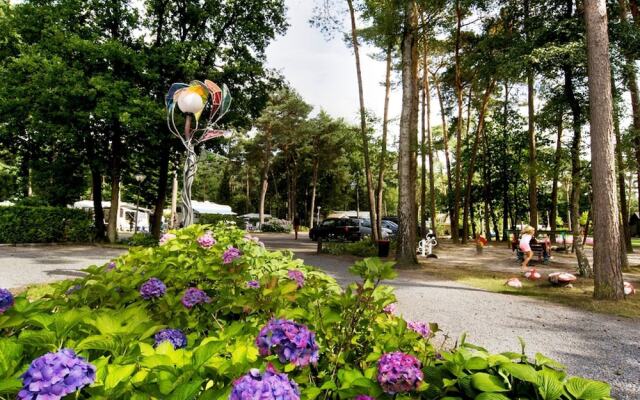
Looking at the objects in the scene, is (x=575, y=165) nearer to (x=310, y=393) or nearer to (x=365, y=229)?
(x=310, y=393)

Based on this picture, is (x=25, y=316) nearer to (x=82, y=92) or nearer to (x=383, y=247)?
(x=383, y=247)

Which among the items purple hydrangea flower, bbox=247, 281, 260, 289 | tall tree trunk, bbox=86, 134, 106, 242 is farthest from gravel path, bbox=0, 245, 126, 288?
purple hydrangea flower, bbox=247, 281, 260, 289

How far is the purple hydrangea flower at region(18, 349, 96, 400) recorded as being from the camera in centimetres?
84

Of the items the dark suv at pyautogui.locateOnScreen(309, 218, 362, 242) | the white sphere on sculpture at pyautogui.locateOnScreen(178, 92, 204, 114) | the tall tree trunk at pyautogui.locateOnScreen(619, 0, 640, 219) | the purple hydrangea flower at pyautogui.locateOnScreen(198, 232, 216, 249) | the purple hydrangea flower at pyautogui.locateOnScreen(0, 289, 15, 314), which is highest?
the tall tree trunk at pyautogui.locateOnScreen(619, 0, 640, 219)

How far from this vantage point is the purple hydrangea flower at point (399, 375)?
1.15 meters

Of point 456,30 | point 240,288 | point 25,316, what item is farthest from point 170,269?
point 456,30

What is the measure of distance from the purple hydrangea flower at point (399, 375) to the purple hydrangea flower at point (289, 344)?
212mm

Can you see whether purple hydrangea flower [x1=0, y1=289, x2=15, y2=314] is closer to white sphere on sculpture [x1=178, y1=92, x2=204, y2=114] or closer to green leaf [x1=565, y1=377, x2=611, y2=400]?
green leaf [x1=565, y1=377, x2=611, y2=400]

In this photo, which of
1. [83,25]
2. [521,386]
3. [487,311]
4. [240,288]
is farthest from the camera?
[83,25]

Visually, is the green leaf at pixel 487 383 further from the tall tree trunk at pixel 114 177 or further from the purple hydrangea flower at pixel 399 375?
the tall tree trunk at pixel 114 177

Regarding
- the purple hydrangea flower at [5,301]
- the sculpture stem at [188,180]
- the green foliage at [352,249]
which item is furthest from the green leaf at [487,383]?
the green foliage at [352,249]

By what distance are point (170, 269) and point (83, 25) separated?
1870cm

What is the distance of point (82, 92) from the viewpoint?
14922 mm

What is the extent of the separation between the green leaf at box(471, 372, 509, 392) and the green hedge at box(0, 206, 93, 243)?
1954cm
